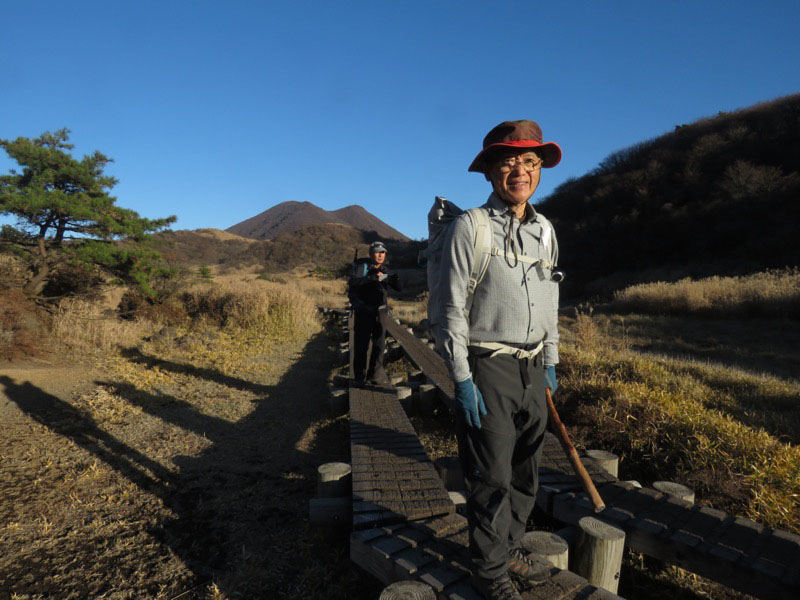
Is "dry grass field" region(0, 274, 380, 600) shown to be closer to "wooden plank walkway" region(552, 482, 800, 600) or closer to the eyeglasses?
"wooden plank walkway" region(552, 482, 800, 600)

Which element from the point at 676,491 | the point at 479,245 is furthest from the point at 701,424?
the point at 479,245

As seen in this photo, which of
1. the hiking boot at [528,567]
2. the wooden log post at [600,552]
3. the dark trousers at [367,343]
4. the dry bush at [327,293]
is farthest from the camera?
the dry bush at [327,293]

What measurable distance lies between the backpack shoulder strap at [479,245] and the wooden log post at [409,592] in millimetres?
1242

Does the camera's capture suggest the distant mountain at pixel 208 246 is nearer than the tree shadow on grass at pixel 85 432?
No

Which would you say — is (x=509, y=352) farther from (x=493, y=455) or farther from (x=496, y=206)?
(x=496, y=206)

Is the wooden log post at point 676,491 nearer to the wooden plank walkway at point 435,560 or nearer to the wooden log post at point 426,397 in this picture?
the wooden plank walkway at point 435,560

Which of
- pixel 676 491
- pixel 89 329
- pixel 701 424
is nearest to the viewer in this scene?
A: pixel 676 491

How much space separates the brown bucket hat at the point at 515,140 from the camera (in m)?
1.93

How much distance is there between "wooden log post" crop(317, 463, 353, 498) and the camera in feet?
10.4

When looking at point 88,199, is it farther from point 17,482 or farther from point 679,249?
point 679,249

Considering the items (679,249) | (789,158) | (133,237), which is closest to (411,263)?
(679,249)

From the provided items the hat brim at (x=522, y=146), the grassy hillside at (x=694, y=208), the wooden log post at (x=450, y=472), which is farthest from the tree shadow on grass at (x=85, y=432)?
the grassy hillside at (x=694, y=208)

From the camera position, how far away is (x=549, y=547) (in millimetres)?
2252

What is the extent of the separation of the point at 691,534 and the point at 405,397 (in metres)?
3.51
